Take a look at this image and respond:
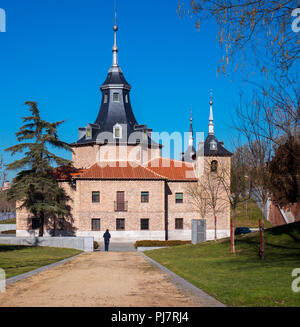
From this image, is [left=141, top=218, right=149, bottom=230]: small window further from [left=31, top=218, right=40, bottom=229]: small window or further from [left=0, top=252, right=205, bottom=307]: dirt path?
[left=0, top=252, right=205, bottom=307]: dirt path

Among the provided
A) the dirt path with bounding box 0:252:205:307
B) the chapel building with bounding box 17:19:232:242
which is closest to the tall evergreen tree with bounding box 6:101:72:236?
the chapel building with bounding box 17:19:232:242

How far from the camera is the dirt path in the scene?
8.88m

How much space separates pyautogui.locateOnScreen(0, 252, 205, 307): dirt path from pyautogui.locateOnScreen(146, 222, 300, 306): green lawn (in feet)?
3.42

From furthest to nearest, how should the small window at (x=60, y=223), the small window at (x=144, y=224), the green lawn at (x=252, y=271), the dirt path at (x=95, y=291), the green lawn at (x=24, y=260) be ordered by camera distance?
the small window at (x=60, y=223)
the small window at (x=144, y=224)
the green lawn at (x=24, y=260)
the green lawn at (x=252, y=271)
the dirt path at (x=95, y=291)

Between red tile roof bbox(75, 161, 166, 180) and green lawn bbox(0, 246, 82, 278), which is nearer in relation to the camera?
green lawn bbox(0, 246, 82, 278)

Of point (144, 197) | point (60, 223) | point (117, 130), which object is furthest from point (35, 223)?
point (117, 130)

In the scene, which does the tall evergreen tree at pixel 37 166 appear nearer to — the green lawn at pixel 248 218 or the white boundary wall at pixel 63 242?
the white boundary wall at pixel 63 242

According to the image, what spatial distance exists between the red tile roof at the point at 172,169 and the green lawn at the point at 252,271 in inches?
896

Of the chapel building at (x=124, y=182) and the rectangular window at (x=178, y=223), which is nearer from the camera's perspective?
the chapel building at (x=124, y=182)

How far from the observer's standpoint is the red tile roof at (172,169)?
48.2m

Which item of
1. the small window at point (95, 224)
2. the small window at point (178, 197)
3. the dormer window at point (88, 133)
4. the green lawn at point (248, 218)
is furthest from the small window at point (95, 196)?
the green lawn at point (248, 218)

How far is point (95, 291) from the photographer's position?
412 inches

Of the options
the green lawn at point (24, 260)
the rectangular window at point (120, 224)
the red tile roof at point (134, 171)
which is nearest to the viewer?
the green lawn at point (24, 260)
